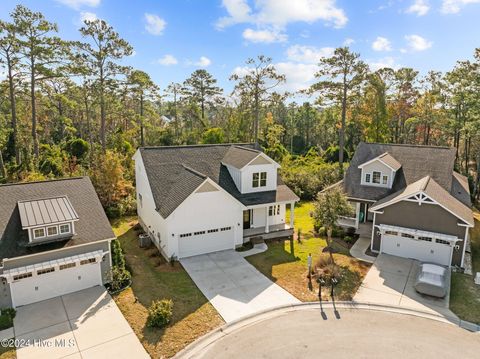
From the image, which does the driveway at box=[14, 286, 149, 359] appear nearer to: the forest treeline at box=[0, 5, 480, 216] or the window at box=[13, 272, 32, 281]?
the window at box=[13, 272, 32, 281]

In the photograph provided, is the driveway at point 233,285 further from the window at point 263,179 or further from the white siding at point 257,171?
the window at point 263,179

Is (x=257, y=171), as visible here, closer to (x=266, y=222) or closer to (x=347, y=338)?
(x=266, y=222)

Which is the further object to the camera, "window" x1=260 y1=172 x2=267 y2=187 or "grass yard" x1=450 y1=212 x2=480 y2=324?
"window" x1=260 y1=172 x2=267 y2=187

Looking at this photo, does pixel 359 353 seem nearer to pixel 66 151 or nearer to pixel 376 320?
pixel 376 320

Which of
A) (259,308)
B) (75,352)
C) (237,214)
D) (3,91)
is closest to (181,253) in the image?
(237,214)

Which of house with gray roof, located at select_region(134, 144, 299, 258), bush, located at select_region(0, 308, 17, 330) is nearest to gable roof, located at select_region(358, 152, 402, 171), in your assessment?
house with gray roof, located at select_region(134, 144, 299, 258)

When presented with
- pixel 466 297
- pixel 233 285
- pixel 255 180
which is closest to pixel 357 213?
pixel 255 180
